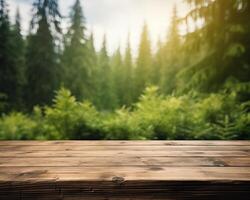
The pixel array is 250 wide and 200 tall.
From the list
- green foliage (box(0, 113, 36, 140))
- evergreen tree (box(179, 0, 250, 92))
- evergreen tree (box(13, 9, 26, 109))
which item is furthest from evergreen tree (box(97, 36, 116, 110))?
green foliage (box(0, 113, 36, 140))

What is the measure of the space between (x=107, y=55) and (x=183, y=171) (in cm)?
3804

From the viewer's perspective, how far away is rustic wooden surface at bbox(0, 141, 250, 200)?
3.26ft

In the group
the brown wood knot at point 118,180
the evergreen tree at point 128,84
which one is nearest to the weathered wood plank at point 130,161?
the brown wood knot at point 118,180

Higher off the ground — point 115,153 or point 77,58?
point 77,58

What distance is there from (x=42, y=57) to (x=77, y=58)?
11.9 feet

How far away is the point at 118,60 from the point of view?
4034 centimetres

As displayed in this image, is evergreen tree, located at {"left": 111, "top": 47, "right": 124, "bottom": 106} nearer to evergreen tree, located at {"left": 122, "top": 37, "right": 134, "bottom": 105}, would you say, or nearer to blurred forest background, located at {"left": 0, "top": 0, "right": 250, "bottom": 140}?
evergreen tree, located at {"left": 122, "top": 37, "right": 134, "bottom": 105}

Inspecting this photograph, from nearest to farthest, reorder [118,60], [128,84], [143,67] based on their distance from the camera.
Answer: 1. [143,67]
2. [128,84]
3. [118,60]

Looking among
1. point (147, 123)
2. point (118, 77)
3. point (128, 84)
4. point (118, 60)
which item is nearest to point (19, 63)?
point (128, 84)

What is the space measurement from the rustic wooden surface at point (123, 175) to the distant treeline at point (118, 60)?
5.49m

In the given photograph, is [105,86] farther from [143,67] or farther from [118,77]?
[143,67]

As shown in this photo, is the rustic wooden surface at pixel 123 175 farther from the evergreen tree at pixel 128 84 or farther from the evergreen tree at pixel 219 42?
the evergreen tree at pixel 128 84

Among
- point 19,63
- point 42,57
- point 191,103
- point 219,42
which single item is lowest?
point 191,103

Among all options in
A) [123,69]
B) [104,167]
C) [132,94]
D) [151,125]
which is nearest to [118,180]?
[104,167]
